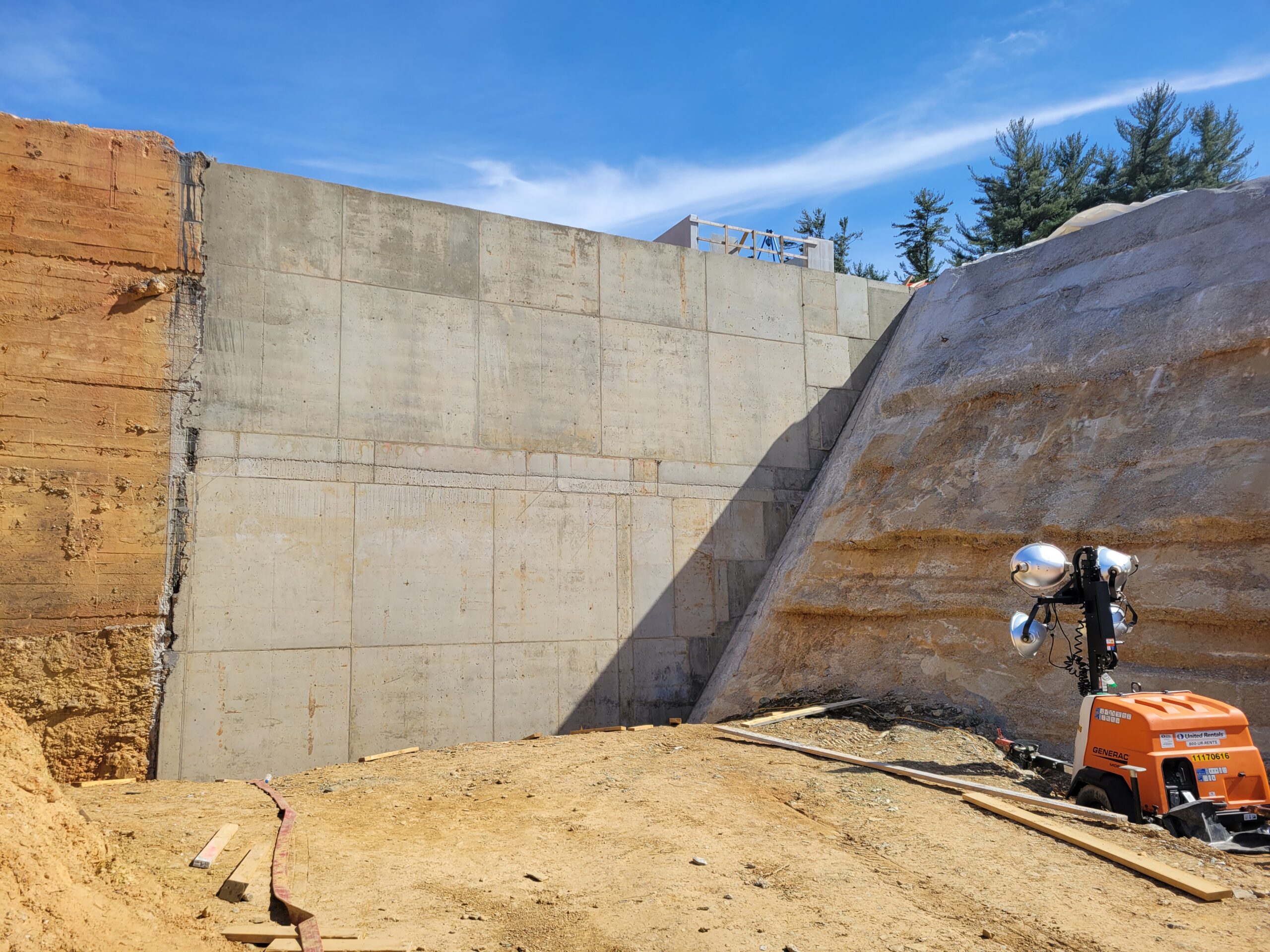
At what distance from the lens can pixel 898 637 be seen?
1212 centimetres

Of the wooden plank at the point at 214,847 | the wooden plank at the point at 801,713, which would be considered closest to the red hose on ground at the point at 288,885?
the wooden plank at the point at 214,847

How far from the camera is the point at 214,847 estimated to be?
675 centimetres

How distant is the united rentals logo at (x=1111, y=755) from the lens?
7.47 metres

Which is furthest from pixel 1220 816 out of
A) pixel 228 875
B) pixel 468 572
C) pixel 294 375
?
pixel 294 375

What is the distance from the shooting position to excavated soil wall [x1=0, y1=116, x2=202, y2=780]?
988cm

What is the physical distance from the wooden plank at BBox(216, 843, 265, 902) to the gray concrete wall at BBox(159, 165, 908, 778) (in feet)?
14.5

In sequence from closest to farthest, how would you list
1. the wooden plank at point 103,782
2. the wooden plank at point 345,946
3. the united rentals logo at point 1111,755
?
the wooden plank at point 345,946 < the united rentals logo at point 1111,755 < the wooden plank at point 103,782

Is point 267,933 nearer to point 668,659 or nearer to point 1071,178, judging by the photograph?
point 668,659

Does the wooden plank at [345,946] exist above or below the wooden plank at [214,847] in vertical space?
below

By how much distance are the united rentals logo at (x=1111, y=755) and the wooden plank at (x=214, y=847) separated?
6669 mm

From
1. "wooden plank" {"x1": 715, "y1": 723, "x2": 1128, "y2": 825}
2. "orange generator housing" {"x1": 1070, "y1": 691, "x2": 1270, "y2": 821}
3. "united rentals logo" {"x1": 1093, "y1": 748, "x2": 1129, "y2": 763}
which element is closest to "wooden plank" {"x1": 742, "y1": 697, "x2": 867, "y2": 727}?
"wooden plank" {"x1": 715, "y1": 723, "x2": 1128, "y2": 825}

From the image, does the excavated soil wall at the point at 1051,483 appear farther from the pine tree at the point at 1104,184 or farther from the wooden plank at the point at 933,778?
the pine tree at the point at 1104,184

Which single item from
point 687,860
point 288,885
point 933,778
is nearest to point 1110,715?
point 933,778

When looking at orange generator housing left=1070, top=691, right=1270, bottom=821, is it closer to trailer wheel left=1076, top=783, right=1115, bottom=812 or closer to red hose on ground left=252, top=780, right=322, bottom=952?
trailer wheel left=1076, top=783, right=1115, bottom=812
